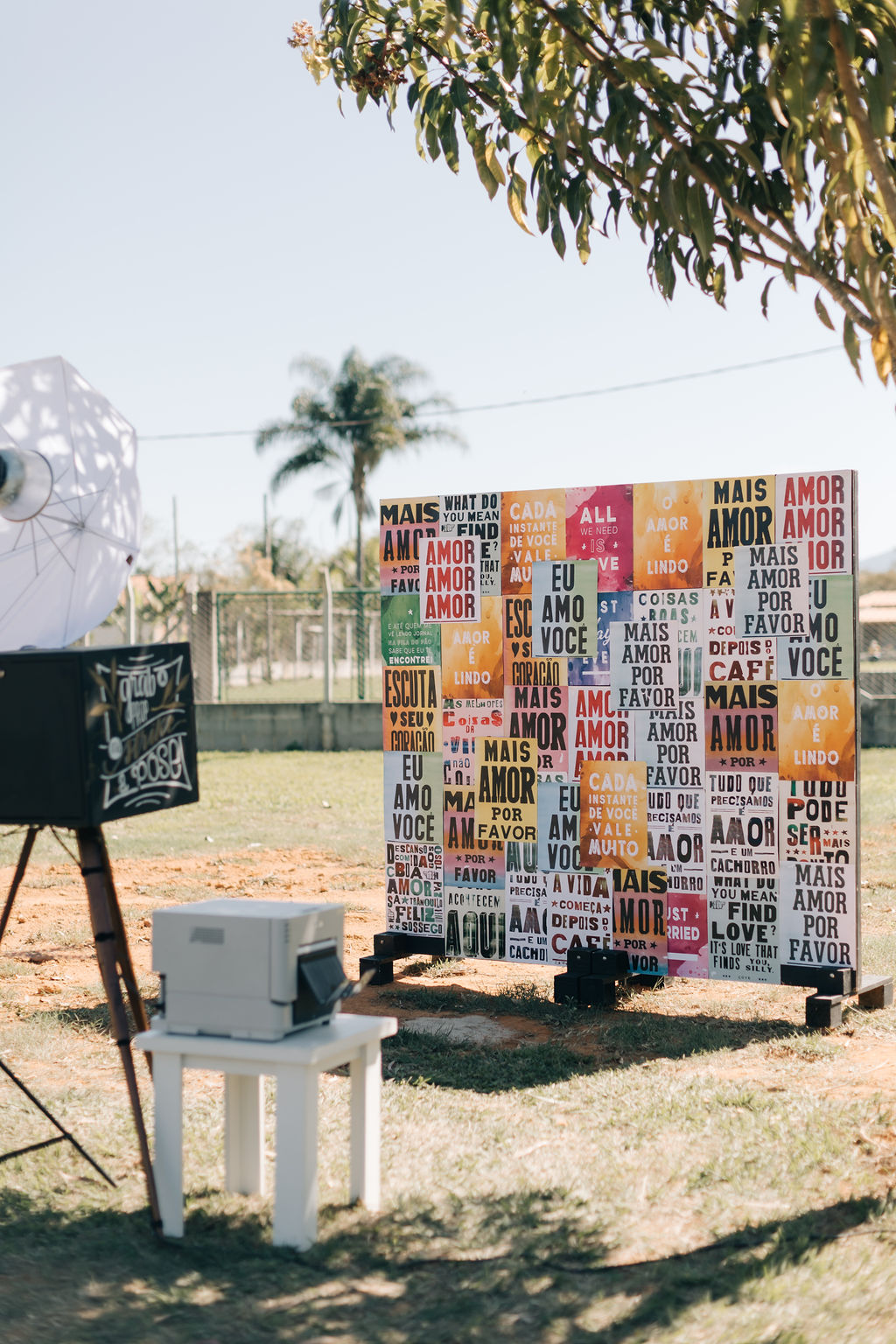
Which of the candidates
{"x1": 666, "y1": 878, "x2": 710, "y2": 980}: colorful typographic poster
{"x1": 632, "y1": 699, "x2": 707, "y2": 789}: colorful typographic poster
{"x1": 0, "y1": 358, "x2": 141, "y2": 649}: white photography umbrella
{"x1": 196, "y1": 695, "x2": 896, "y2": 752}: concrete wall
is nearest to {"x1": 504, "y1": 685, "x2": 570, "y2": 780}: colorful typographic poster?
{"x1": 632, "y1": 699, "x2": 707, "y2": 789}: colorful typographic poster

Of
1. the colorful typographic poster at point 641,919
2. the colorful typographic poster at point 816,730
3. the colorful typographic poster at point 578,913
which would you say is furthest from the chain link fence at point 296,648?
the colorful typographic poster at point 816,730

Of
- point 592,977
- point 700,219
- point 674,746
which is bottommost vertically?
point 592,977

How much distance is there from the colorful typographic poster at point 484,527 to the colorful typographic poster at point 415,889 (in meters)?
1.50

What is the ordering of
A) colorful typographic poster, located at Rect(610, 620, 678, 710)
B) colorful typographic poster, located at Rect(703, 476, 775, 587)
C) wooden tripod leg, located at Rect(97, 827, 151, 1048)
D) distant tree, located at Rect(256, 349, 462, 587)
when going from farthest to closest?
distant tree, located at Rect(256, 349, 462, 587)
colorful typographic poster, located at Rect(610, 620, 678, 710)
colorful typographic poster, located at Rect(703, 476, 775, 587)
wooden tripod leg, located at Rect(97, 827, 151, 1048)

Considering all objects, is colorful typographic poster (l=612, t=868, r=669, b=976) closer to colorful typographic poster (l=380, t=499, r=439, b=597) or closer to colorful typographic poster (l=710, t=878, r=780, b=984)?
colorful typographic poster (l=710, t=878, r=780, b=984)

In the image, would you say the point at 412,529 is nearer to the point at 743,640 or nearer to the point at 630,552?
the point at 630,552

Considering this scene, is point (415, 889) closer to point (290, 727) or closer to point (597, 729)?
point (597, 729)

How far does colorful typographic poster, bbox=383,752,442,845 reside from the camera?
24.0ft

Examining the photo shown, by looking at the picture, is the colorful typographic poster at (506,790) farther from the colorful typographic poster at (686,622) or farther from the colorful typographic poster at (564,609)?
the colorful typographic poster at (686,622)

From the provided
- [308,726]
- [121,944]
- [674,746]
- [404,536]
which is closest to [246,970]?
[121,944]

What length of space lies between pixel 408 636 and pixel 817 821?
244 cm

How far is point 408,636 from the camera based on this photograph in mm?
7441

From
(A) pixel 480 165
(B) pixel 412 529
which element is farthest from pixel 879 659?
(A) pixel 480 165

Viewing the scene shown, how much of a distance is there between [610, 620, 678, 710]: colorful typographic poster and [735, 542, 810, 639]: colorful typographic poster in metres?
0.37
